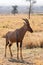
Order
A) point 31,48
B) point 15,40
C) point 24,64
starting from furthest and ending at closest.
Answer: point 31,48
point 15,40
point 24,64

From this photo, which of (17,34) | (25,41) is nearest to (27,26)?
(17,34)

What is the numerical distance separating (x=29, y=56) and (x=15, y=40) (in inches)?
49.4

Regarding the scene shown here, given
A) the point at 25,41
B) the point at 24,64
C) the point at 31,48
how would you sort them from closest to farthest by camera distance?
the point at 24,64 → the point at 31,48 → the point at 25,41

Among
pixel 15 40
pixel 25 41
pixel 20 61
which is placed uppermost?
pixel 15 40

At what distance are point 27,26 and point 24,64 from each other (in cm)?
169

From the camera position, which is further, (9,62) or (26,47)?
(26,47)

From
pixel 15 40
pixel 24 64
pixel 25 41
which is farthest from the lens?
pixel 25 41

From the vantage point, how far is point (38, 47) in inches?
606

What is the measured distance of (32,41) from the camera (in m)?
16.2

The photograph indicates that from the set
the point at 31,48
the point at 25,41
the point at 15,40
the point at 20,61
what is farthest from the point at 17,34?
the point at 25,41

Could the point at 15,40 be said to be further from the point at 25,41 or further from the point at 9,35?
the point at 25,41

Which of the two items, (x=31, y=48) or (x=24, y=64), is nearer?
(x=24, y=64)

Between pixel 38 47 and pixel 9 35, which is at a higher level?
pixel 9 35

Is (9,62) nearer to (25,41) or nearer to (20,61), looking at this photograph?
(20,61)
